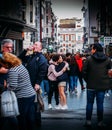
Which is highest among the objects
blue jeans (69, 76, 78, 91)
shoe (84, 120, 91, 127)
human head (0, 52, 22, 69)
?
human head (0, 52, 22, 69)

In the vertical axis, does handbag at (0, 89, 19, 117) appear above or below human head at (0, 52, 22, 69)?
below

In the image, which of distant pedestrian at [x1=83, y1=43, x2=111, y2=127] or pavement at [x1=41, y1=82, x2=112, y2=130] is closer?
distant pedestrian at [x1=83, y1=43, x2=111, y2=127]

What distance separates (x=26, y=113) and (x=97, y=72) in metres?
2.49

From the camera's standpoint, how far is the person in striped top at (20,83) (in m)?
8.75

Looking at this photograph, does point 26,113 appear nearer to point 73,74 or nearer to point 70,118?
point 70,118

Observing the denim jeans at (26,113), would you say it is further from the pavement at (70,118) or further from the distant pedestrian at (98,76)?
the distant pedestrian at (98,76)

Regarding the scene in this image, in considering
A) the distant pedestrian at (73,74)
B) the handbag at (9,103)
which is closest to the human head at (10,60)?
the handbag at (9,103)

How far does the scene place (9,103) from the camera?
8.80 m

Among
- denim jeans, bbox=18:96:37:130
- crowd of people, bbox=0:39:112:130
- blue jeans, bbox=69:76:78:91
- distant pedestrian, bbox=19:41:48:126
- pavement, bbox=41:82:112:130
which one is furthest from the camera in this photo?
blue jeans, bbox=69:76:78:91

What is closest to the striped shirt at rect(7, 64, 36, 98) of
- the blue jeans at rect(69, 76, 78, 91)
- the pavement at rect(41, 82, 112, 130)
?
the pavement at rect(41, 82, 112, 130)

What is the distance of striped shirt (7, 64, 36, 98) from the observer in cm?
877

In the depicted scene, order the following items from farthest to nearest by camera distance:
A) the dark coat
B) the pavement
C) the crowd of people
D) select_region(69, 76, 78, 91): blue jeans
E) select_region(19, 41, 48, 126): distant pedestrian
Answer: select_region(69, 76, 78, 91): blue jeans < the pavement < the dark coat < select_region(19, 41, 48, 126): distant pedestrian < the crowd of people

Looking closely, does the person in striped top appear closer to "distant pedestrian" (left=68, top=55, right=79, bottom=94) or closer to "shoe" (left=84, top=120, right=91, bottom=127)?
"shoe" (left=84, top=120, right=91, bottom=127)

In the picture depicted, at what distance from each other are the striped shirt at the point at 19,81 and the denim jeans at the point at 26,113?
0.38 feet
